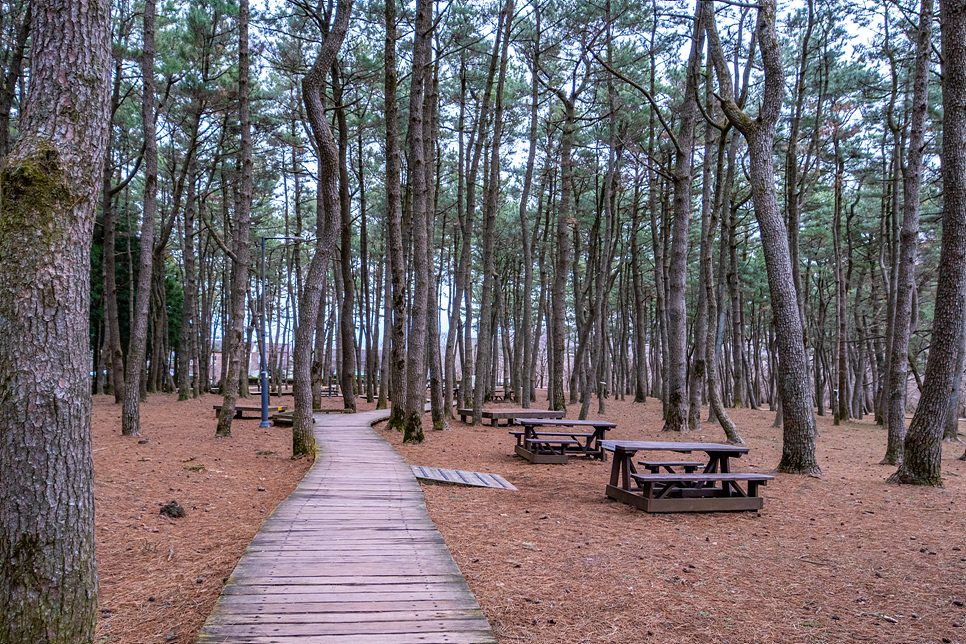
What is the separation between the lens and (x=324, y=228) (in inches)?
375

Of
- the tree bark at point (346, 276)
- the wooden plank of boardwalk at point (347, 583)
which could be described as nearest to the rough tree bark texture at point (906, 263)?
the wooden plank of boardwalk at point (347, 583)

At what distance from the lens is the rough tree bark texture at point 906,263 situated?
31.3 feet

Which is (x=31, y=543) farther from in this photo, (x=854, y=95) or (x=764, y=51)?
(x=854, y=95)

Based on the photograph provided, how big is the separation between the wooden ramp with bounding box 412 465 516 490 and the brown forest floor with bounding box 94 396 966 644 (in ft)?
0.47

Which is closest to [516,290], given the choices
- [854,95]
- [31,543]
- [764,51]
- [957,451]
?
[854,95]

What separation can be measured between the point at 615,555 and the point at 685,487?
265cm

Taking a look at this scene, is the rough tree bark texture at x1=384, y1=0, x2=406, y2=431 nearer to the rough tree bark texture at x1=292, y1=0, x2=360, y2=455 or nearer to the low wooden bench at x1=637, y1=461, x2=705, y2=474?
the rough tree bark texture at x1=292, y1=0, x2=360, y2=455

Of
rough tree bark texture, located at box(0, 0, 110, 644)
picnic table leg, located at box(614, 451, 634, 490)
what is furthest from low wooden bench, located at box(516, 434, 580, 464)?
rough tree bark texture, located at box(0, 0, 110, 644)

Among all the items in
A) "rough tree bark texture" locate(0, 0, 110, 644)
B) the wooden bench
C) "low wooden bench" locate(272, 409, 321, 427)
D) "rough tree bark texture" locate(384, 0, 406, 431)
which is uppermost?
"rough tree bark texture" locate(384, 0, 406, 431)

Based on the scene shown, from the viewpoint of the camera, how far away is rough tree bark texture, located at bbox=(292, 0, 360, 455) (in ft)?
30.2

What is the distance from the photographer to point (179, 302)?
34.0 metres

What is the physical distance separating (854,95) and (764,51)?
11815 millimetres

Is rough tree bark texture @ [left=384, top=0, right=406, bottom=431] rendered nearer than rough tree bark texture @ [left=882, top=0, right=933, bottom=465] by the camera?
No

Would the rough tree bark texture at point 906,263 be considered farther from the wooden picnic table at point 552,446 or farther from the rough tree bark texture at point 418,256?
the rough tree bark texture at point 418,256
